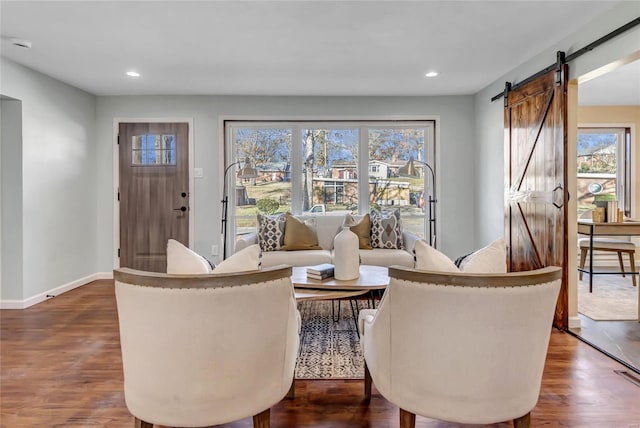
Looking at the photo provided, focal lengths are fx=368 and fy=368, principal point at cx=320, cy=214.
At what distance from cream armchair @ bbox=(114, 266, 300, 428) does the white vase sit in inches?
44.3

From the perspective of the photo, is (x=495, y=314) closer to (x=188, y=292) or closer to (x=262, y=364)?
(x=262, y=364)

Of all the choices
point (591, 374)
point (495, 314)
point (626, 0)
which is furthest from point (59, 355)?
point (626, 0)

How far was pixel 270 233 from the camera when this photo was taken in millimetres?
Answer: 4188

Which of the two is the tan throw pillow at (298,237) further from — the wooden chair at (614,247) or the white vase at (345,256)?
the wooden chair at (614,247)

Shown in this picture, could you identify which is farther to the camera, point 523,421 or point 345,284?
point 345,284

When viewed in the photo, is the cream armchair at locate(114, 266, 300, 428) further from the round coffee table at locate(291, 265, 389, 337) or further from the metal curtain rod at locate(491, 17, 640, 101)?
the metal curtain rod at locate(491, 17, 640, 101)

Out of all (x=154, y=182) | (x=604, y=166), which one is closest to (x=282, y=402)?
(x=154, y=182)

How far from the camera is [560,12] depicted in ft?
8.44

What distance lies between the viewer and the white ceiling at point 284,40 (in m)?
2.52

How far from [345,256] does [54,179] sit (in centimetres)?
351

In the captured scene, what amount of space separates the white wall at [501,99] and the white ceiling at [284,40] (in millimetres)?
89

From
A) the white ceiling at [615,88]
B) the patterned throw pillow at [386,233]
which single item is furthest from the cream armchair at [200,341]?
the white ceiling at [615,88]

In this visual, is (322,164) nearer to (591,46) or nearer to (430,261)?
(591,46)

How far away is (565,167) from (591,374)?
152cm
